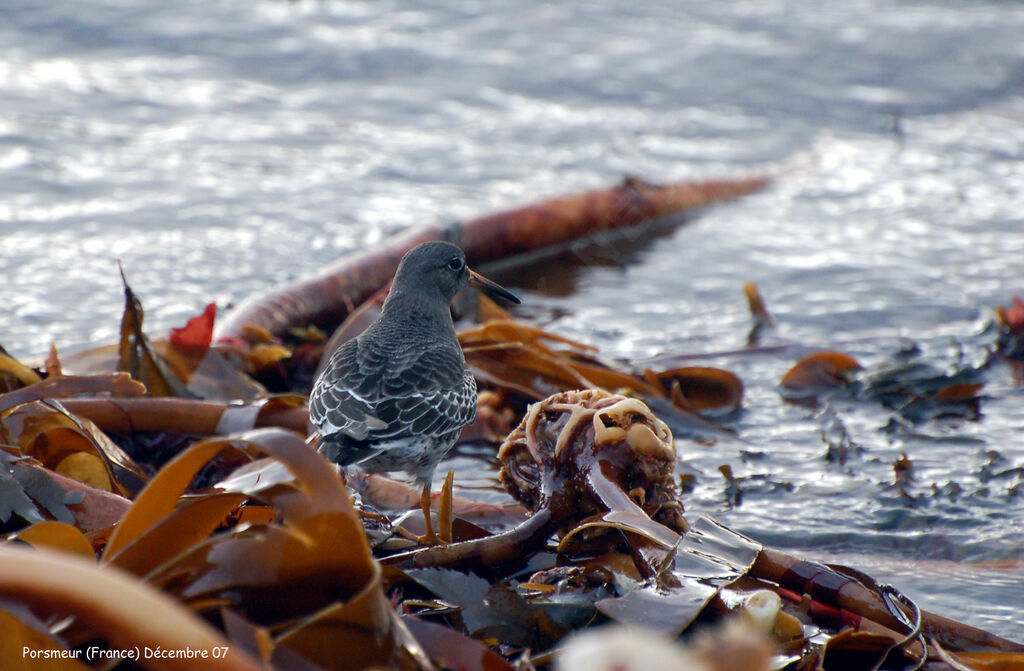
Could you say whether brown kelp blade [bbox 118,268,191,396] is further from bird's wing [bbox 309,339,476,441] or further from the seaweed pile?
bird's wing [bbox 309,339,476,441]

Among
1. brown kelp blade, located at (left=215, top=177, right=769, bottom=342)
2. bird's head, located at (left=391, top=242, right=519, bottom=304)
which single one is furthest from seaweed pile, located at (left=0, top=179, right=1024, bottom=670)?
brown kelp blade, located at (left=215, top=177, right=769, bottom=342)

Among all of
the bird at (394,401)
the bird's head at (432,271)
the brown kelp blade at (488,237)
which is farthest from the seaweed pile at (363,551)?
the brown kelp blade at (488,237)

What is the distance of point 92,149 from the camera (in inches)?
240

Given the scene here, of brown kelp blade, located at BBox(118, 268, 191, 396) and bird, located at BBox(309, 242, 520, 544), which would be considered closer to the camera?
bird, located at BBox(309, 242, 520, 544)

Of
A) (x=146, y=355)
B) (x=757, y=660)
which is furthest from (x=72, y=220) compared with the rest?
(x=757, y=660)

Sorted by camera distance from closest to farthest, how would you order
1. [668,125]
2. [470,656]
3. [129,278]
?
[470,656] → [129,278] → [668,125]

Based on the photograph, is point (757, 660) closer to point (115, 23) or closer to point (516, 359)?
point (516, 359)

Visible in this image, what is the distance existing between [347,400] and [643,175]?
4.33 meters

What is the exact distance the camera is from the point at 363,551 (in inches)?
58.2

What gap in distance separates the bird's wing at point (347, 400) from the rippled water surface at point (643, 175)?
65 cm

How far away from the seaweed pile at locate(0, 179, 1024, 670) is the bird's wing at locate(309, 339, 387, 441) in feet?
0.63

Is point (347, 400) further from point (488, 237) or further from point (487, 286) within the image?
point (488, 237)

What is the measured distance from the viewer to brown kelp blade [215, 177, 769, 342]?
405 cm

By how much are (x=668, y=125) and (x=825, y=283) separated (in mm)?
2834
